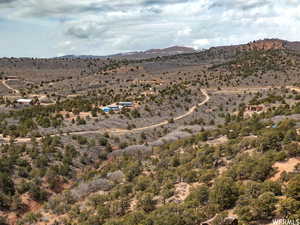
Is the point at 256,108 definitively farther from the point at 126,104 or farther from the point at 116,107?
the point at 116,107

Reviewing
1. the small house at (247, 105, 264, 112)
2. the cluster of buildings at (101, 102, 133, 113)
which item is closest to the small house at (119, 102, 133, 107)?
the cluster of buildings at (101, 102, 133, 113)

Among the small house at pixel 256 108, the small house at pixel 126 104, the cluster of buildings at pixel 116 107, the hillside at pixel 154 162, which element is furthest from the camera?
the small house at pixel 126 104

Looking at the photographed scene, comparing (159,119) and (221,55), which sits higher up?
(221,55)

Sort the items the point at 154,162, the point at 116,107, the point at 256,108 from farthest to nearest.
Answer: the point at 116,107 → the point at 256,108 → the point at 154,162

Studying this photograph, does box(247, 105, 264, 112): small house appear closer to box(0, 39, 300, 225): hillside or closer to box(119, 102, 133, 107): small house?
box(0, 39, 300, 225): hillside

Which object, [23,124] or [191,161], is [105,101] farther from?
[191,161]

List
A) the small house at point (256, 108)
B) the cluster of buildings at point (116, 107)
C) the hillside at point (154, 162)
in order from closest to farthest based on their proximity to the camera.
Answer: the hillside at point (154, 162)
the small house at point (256, 108)
the cluster of buildings at point (116, 107)

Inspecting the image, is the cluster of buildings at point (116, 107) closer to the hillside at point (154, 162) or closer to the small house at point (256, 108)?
the hillside at point (154, 162)

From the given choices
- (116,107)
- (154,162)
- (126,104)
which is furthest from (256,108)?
(154,162)

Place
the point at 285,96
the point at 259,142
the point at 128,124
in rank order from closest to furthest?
the point at 259,142 → the point at 128,124 → the point at 285,96

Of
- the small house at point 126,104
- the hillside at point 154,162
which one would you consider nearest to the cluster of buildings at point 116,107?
the small house at point 126,104

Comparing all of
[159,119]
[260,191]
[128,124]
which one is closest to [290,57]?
[159,119]
